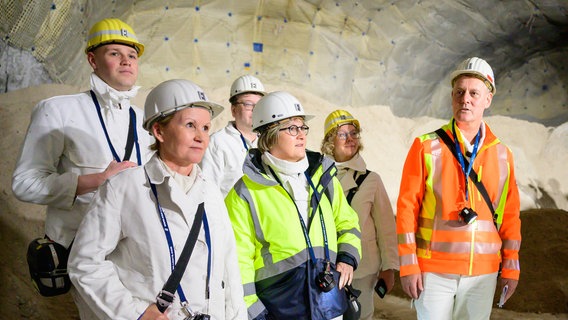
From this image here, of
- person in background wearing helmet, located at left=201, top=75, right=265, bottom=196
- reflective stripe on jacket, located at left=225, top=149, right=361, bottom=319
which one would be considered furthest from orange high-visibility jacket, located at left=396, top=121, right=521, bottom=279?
person in background wearing helmet, located at left=201, top=75, right=265, bottom=196

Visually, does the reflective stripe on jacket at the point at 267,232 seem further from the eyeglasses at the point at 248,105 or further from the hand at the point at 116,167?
the eyeglasses at the point at 248,105

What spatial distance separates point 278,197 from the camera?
2.53 m

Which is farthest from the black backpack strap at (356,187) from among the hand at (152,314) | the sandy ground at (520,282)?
the sandy ground at (520,282)

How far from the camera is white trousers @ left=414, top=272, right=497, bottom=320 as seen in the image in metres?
2.96

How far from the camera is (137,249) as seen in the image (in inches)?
71.9

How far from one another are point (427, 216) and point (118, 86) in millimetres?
1967

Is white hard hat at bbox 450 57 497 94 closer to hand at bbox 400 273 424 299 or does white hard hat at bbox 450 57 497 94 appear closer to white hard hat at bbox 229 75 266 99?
hand at bbox 400 273 424 299

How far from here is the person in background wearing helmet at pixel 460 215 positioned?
9.71 ft

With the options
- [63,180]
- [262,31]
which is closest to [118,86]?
[63,180]

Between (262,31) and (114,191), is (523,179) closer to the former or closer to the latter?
(262,31)

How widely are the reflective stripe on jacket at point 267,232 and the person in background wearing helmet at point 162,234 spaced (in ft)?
1.14

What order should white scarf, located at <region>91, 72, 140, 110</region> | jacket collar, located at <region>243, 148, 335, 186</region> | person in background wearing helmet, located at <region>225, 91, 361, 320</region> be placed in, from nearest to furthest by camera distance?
person in background wearing helmet, located at <region>225, 91, 361, 320</region>, jacket collar, located at <region>243, 148, 335, 186</region>, white scarf, located at <region>91, 72, 140, 110</region>

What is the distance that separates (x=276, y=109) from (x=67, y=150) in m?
1.11

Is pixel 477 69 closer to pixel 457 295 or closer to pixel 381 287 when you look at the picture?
pixel 457 295
